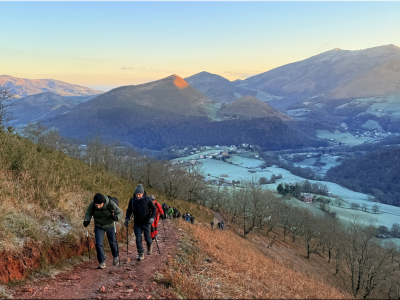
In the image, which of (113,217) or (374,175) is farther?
(374,175)

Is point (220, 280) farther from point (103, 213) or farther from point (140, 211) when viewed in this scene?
point (103, 213)

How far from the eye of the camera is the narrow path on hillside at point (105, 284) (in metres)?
5.61

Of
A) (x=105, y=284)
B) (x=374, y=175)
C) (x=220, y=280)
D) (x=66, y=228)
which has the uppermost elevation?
(x=66, y=228)

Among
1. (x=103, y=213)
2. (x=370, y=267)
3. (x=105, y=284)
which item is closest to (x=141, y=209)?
(x=103, y=213)

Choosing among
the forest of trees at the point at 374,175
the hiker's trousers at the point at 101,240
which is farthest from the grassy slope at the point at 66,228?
the forest of trees at the point at 374,175

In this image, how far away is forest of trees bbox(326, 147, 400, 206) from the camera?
142 meters

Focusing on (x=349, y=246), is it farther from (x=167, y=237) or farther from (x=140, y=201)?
(x=140, y=201)

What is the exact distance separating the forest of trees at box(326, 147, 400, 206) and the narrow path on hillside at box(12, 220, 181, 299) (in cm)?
15359

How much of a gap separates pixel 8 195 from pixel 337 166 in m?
204

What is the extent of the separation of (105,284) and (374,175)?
636ft

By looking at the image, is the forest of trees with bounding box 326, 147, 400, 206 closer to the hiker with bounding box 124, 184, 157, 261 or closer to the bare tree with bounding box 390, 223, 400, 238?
the bare tree with bounding box 390, 223, 400, 238

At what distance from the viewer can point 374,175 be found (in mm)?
163000

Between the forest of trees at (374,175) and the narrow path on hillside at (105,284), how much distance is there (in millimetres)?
153594

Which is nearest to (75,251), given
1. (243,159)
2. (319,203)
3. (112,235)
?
(112,235)
